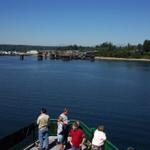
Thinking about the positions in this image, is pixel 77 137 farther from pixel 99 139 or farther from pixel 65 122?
pixel 65 122

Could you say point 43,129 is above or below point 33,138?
above

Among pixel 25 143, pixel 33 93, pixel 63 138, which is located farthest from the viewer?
pixel 33 93

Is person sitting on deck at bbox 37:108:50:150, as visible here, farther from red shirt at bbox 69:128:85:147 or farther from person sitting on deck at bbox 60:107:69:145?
red shirt at bbox 69:128:85:147

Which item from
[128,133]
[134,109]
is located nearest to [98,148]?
[128,133]

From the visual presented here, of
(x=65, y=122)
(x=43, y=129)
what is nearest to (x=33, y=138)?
(x=43, y=129)

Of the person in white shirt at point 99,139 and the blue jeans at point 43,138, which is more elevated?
the person in white shirt at point 99,139

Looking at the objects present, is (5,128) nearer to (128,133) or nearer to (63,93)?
(128,133)

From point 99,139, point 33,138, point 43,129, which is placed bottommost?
point 33,138

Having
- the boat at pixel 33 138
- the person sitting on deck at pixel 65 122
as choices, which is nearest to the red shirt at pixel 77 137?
the boat at pixel 33 138

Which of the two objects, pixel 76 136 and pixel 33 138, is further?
pixel 33 138

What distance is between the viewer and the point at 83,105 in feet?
167

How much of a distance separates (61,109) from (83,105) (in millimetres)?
4773

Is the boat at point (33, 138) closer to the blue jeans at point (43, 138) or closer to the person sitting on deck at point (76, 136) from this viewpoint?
A: the blue jeans at point (43, 138)

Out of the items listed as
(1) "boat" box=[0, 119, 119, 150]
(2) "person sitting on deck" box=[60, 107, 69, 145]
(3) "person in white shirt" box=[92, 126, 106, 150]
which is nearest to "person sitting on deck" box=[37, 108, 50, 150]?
(1) "boat" box=[0, 119, 119, 150]
